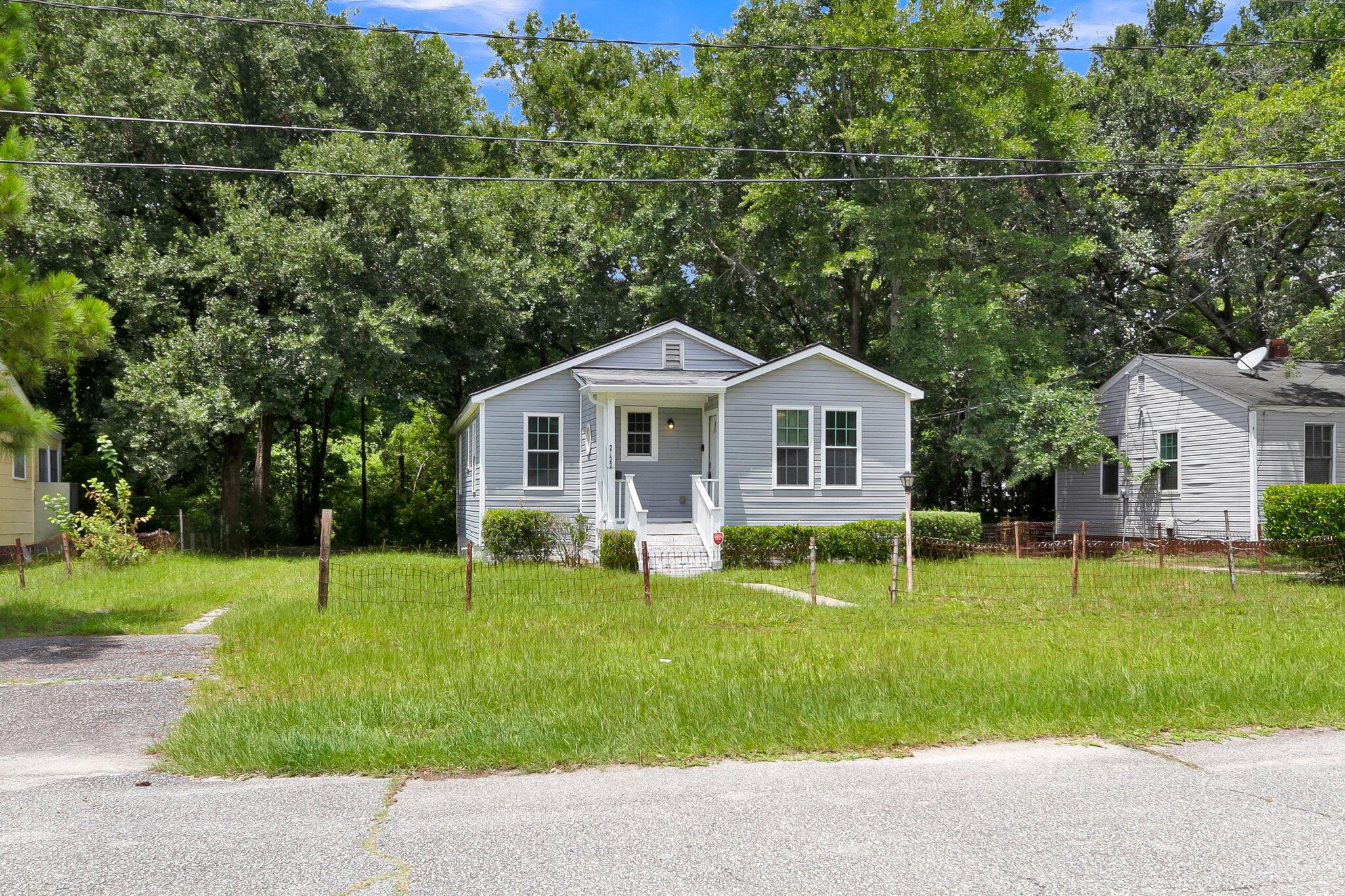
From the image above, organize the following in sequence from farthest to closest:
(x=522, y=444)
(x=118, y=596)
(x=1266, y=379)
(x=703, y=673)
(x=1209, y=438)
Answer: (x=1266, y=379) → (x=1209, y=438) → (x=522, y=444) → (x=118, y=596) → (x=703, y=673)

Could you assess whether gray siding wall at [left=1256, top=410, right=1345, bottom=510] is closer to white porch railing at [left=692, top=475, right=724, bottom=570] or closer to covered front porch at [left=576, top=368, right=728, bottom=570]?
covered front porch at [left=576, top=368, right=728, bottom=570]

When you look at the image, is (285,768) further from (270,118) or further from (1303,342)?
(270,118)

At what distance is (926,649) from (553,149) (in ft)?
94.5

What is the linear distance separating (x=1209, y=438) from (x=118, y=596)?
2284 cm

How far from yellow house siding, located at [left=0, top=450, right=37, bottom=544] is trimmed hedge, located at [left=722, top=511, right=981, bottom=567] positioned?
15.4m

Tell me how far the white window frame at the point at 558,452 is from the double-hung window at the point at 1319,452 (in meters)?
16.9

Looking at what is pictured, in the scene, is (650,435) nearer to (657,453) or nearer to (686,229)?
(657,453)

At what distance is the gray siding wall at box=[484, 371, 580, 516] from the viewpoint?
2138 centimetres

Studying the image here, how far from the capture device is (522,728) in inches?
251

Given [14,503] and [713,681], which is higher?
[14,503]

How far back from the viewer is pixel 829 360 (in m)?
20.2

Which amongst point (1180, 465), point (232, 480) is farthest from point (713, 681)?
point (232, 480)

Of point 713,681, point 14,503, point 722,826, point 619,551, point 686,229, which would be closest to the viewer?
point 722,826

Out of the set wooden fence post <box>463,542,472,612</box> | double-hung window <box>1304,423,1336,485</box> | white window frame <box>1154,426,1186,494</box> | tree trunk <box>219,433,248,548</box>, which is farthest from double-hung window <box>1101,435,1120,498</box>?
tree trunk <box>219,433,248,548</box>
